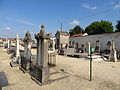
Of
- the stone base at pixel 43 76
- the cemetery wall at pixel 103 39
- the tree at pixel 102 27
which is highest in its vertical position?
the tree at pixel 102 27

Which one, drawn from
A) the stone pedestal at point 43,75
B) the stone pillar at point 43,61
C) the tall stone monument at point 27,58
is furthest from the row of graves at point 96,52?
the tall stone monument at point 27,58

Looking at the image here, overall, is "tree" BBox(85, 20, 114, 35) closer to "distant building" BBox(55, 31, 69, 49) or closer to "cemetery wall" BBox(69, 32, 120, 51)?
"cemetery wall" BBox(69, 32, 120, 51)

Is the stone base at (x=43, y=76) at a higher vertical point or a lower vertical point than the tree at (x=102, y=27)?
lower

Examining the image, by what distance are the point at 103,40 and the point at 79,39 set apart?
670 cm

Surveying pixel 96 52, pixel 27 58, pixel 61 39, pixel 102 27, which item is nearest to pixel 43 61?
pixel 27 58

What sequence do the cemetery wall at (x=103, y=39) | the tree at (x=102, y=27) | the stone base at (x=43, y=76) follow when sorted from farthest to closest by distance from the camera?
the tree at (x=102, y=27) < the cemetery wall at (x=103, y=39) < the stone base at (x=43, y=76)

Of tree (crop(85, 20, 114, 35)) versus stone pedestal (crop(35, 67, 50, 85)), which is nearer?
stone pedestal (crop(35, 67, 50, 85))

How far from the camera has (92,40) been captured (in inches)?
840

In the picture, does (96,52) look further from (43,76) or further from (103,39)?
(43,76)

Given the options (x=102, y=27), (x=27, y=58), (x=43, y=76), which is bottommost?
(x=43, y=76)

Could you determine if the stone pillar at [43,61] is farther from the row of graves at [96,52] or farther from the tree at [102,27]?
the tree at [102,27]

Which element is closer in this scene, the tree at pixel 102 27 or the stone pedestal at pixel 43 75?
the stone pedestal at pixel 43 75

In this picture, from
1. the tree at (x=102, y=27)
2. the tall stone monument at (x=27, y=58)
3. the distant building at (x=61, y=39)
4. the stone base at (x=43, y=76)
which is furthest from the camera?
the tree at (x=102, y=27)

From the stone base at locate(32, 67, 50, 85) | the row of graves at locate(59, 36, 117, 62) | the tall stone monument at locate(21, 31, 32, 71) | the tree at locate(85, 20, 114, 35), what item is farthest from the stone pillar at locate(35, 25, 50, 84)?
the tree at locate(85, 20, 114, 35)
